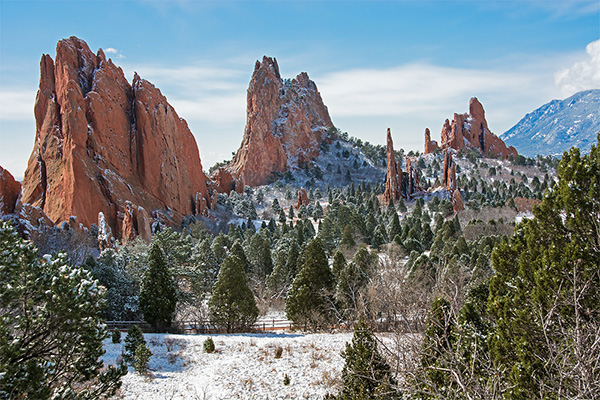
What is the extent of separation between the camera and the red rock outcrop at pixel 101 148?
5866cm

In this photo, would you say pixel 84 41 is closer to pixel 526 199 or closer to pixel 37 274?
pixel 37 274

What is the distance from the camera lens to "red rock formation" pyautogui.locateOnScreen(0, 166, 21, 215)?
5021 centimetres

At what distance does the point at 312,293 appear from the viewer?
74.7ft

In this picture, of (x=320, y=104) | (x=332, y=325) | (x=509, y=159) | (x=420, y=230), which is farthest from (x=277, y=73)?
(x=332, y=325)

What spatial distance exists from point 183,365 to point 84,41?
7013 centimetres

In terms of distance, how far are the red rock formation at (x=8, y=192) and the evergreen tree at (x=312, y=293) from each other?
43.9 meters

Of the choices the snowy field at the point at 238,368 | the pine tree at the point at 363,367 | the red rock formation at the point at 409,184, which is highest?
the red rock formation at the point at 409,184

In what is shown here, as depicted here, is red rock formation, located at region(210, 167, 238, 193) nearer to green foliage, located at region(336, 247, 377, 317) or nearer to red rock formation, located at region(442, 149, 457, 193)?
red rock formation, located at region(442, 149, 457, 193)

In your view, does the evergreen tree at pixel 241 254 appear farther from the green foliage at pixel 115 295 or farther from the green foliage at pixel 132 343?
the green foliage at pixel 132 343

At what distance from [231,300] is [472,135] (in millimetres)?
143714

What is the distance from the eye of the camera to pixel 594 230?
8.49 meters

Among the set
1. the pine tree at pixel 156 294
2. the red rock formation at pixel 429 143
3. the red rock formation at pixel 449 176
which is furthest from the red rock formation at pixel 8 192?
the red rock formation at pixel 429 143

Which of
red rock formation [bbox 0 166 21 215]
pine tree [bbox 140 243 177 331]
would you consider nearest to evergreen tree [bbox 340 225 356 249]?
pine tree [bbox 140 243 177 331]

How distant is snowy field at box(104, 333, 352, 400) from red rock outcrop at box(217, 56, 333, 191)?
104 m
